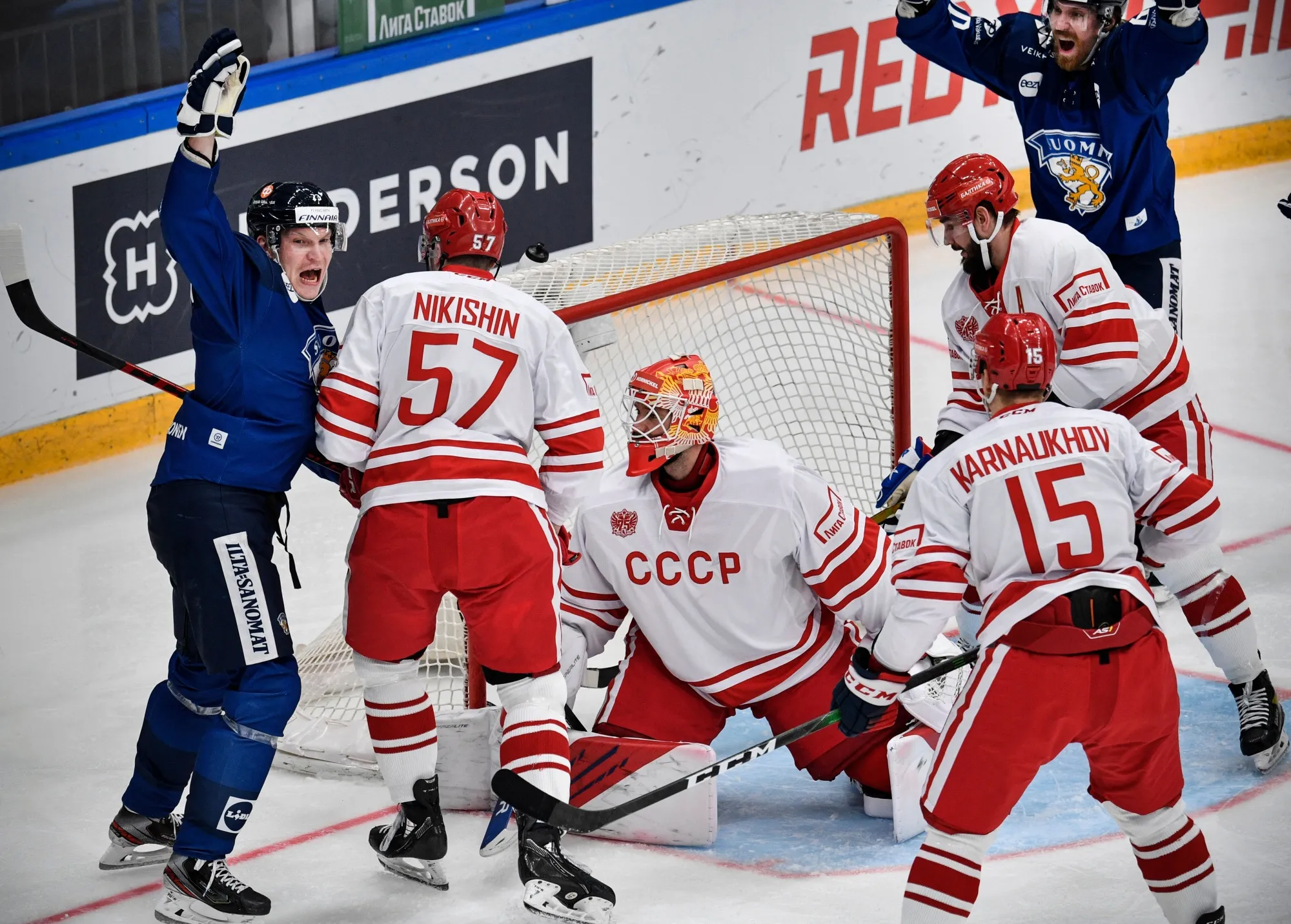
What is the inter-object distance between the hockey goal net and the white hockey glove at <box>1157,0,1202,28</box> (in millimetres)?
806

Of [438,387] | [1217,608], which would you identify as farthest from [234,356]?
[1217,608]

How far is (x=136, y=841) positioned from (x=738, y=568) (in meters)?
1.28

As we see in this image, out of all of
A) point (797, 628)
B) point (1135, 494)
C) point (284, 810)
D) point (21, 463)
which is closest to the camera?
point (1135, 494)

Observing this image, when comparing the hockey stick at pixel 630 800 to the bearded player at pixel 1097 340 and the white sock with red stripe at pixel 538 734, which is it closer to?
the white sock with red stripe at pixel 538 734

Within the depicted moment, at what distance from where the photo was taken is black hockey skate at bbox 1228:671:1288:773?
3752mm

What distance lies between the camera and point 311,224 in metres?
3.33

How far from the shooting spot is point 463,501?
3301 mm

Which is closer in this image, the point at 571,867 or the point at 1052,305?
the point at 571,867

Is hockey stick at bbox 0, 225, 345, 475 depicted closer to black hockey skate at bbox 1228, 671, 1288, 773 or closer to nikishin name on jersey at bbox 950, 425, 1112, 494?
nikishin name on jersey at bbox 950, 425, 1112, 494

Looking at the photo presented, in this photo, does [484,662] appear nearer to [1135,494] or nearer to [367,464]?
[367,464]

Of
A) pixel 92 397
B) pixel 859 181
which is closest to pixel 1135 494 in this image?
pixel 92 397

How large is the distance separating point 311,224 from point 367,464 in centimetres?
45

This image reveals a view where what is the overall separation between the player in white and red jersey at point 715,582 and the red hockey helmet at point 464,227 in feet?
1.26

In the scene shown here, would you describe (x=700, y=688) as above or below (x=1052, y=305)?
below
